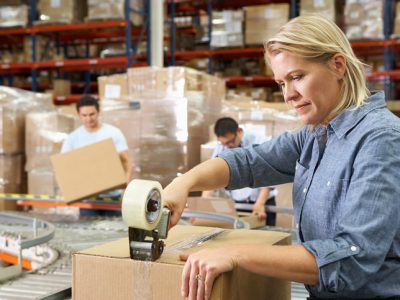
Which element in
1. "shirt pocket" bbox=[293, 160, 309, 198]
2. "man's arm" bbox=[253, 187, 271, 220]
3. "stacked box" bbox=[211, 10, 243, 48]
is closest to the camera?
"shirt pocket" bbox=[293, 160, 309, 198]

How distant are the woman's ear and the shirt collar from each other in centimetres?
9

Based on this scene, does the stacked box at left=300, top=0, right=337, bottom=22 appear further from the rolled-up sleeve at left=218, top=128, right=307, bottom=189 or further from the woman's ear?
the woman's ear

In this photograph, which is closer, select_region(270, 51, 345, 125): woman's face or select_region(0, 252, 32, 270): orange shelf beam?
select_region(270, 51, 345, 125): woman's face

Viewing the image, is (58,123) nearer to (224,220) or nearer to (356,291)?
(224,220)

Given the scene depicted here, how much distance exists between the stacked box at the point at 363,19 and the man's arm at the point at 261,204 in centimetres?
434

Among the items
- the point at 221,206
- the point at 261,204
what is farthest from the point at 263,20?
the point at 221,206

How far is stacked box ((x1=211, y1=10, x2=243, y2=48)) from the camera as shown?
8570 millimetres

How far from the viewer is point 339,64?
4.30 ft

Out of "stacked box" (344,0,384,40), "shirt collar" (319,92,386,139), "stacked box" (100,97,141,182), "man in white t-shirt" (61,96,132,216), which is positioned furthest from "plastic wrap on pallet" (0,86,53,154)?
"shirt collar" (319,92,386,139)

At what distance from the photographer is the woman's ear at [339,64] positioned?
51.2 inches

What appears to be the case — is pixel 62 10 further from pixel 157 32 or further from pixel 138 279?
pixel 138 279

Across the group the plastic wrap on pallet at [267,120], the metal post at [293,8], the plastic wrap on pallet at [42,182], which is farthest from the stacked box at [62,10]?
the plastic wrap on pallet at [267,120]

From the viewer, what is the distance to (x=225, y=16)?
8609mm

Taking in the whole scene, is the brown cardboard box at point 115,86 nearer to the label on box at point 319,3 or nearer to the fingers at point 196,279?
the label on box at point 319,3
